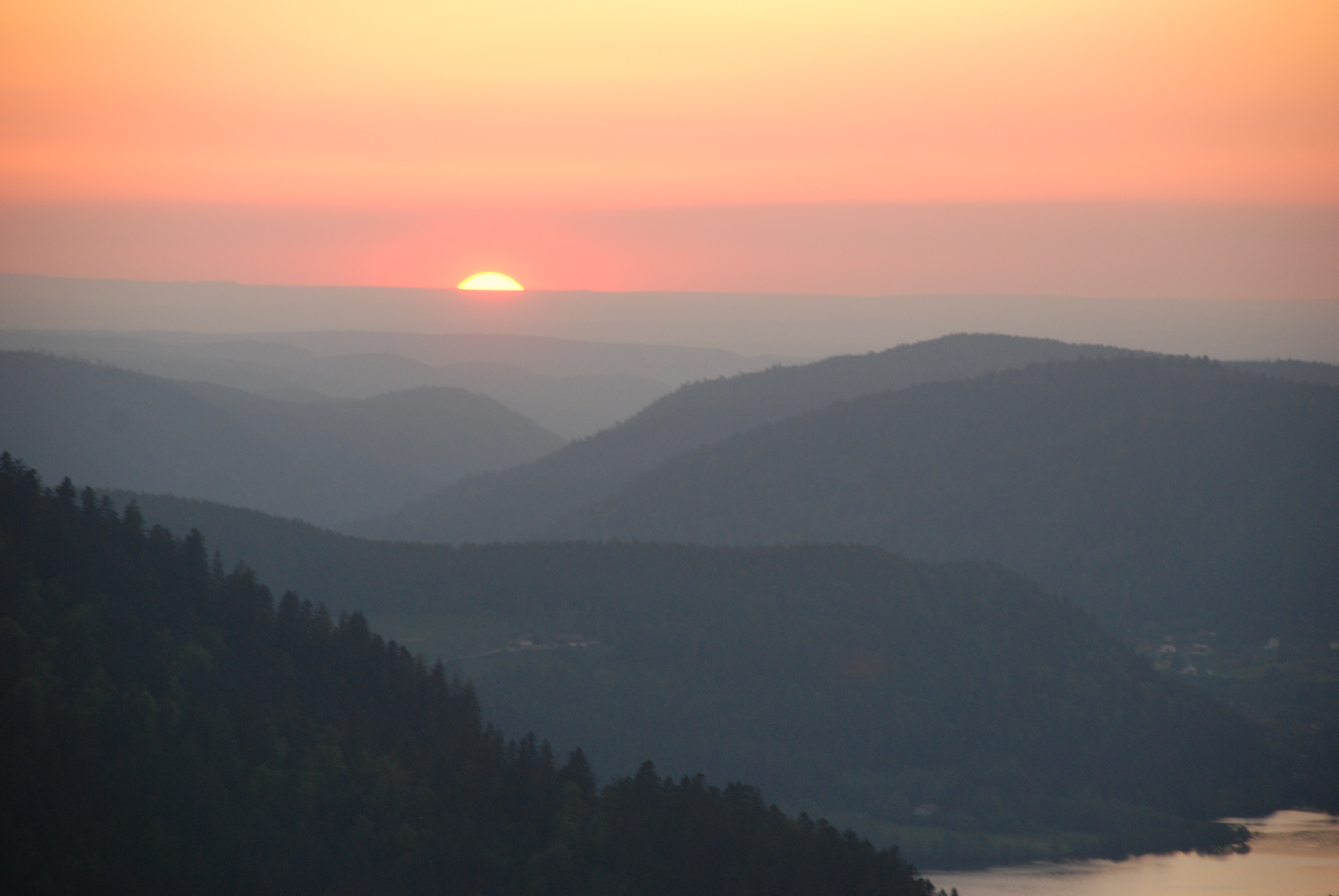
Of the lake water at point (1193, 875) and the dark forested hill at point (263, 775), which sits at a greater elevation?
the dark forested hill at point (263, 775)

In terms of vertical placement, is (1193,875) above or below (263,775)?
below

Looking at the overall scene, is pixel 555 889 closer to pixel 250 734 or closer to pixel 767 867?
pixel 767 867

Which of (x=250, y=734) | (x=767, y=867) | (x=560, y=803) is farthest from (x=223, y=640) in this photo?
(x=767, y=867)

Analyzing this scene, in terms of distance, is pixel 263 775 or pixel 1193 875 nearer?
pixel 263 775

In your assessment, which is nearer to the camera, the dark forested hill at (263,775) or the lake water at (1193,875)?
the dark forested hill at (263,775)
